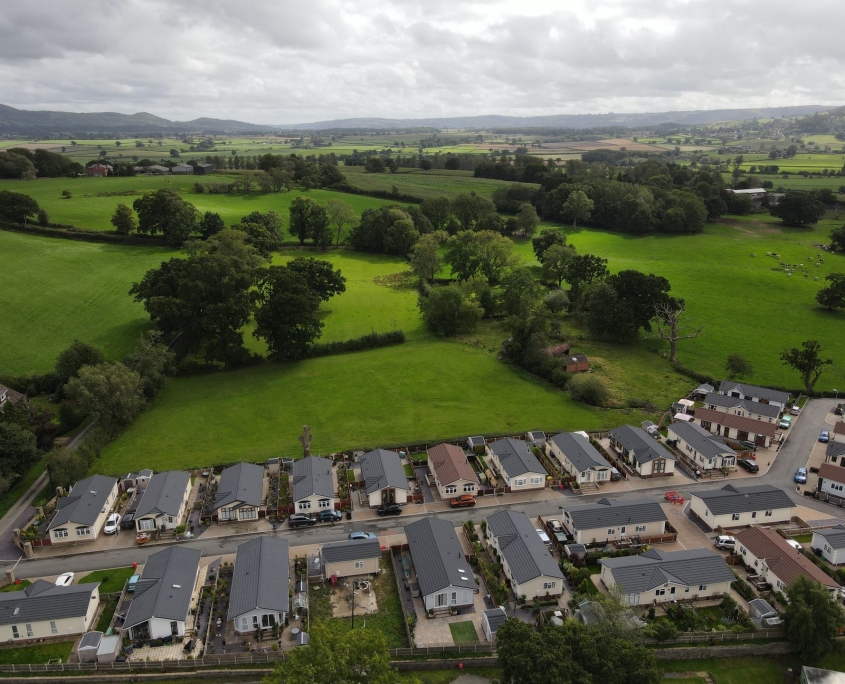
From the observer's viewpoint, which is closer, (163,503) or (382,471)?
(163,503)

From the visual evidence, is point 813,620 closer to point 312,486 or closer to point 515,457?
point 515,457

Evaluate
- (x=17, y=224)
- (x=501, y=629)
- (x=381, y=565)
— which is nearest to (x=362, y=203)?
(x=17, y=224)

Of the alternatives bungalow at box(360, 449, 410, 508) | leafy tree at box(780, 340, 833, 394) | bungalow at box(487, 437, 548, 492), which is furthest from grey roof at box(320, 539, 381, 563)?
leafy tree at box(780, 340, 833, 394)

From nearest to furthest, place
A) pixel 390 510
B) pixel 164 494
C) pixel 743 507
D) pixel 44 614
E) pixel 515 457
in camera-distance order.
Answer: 1. pixel 44 614
2. pixel 743 507
3. pixel 164 494
4. pixel 390 510
5. pixel 515 457

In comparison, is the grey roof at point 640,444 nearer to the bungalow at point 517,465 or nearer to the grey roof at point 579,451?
the grey roof at point 579,451

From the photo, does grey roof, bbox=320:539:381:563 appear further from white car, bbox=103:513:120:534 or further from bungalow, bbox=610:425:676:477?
bungalow, bbox=610:425:676:477

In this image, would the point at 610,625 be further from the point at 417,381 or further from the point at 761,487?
the point at 417,381

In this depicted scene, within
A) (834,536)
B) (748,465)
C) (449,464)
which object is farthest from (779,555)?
(449,464)
